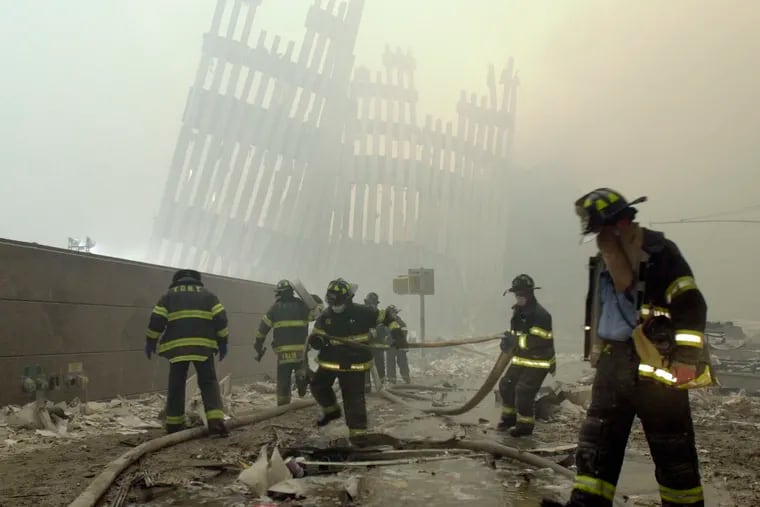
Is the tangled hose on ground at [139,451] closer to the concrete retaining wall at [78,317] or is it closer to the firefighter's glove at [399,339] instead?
the firefighter's glove at [399,339]

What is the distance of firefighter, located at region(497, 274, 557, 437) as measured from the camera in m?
6.12

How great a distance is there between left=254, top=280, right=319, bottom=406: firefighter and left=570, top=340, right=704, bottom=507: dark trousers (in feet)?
17.3

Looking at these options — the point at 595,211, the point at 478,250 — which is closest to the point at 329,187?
the point at 478,250

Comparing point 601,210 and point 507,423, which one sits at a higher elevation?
point 601,210

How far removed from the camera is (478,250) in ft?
92.9

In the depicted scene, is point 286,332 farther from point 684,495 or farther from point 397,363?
point 684,495

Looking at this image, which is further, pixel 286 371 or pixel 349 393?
pixel 286 371

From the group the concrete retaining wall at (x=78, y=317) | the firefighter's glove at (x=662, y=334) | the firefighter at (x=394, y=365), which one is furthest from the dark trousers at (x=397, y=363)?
the firefighter's glove at (x=662, y=334)

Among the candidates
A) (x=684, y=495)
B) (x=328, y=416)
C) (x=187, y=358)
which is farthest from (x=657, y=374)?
(x=187, y=358)

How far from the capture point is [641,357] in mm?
2699

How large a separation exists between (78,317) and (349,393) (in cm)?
397

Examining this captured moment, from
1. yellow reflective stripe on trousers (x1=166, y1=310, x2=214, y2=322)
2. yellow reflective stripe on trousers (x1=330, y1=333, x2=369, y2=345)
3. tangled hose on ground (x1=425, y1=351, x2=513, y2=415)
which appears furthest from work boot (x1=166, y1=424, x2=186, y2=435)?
tangled hose on ground (x1=425, y1=351, x2=513, y2=415)

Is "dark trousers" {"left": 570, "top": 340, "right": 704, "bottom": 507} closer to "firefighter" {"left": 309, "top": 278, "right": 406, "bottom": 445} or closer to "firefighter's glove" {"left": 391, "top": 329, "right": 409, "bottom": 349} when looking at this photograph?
"firefighter" {"left": 309, "top": 278, "right": 406, "bottom": 445}

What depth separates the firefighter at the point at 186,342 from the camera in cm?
564
